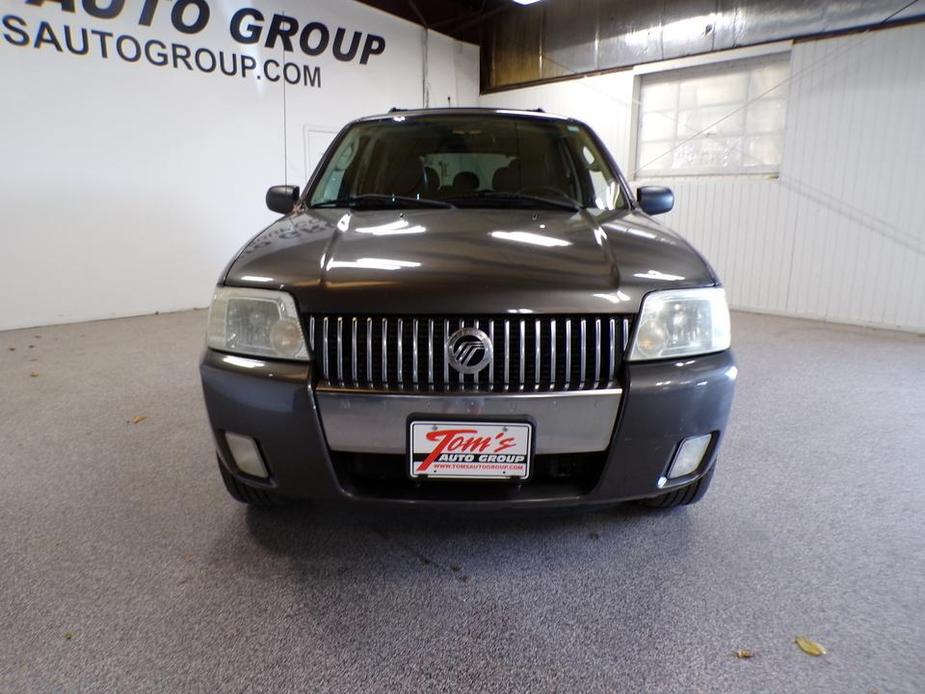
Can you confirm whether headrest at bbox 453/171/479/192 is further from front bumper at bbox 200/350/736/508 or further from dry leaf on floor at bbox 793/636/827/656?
dry leaf on floor at bbox 793/636/827/656

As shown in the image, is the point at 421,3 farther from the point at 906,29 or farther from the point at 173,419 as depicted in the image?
the point at 173,419

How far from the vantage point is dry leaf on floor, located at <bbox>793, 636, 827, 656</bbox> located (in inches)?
52.7

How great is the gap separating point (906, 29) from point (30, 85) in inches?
266

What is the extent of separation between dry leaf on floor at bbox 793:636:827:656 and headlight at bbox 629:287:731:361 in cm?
69

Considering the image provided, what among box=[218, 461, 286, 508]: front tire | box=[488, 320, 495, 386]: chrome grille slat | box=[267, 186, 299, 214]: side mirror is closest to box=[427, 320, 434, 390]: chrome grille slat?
box=[488, 320, 495, 386]: chrome grille slat

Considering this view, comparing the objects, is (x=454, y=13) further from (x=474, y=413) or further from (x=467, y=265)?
(x=474, y=413)

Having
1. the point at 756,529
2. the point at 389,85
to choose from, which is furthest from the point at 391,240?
the point at 389,85

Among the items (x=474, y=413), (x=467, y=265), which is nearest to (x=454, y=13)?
(x=467, y=265)

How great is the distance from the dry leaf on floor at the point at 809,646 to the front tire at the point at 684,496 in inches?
18.1

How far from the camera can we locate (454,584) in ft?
5.17

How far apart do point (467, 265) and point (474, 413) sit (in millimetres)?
358

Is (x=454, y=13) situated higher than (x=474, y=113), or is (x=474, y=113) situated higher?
(x=454, y=13)

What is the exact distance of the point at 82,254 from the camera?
5027mm

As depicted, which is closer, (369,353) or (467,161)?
(369,353)
